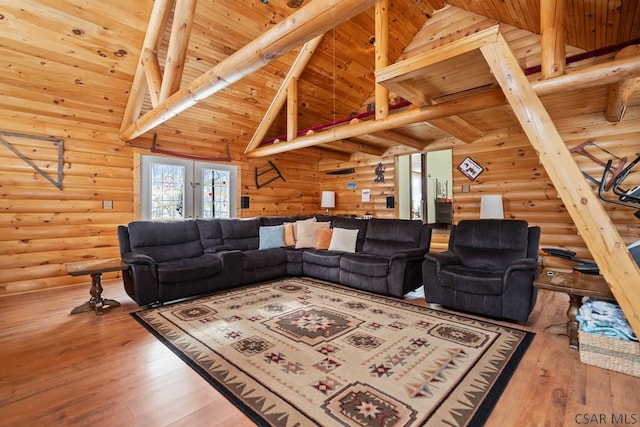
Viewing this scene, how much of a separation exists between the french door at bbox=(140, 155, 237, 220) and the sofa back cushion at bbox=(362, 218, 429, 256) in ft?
10.2

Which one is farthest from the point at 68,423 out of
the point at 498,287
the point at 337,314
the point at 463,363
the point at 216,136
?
the point at 216,136

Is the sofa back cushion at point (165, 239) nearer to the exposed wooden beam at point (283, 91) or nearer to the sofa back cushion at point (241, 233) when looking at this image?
the sofa back cushion at point (241, 233)

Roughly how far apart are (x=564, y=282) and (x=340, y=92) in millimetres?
5043

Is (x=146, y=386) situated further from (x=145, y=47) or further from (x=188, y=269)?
(x=145, y=47)

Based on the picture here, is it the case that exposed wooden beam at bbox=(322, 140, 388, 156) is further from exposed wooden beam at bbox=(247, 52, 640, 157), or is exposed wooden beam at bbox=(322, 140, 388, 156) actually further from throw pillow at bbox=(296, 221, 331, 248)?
throw pillow at bbox=(296, 221, 331, 248)

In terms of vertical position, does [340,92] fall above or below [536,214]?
above

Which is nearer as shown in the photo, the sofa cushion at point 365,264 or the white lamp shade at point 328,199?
the sofa cushion at point 365,264

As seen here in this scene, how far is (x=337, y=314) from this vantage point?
309 cm

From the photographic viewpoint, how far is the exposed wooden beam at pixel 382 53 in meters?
3.89

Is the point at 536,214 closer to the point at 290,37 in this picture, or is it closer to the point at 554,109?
the point at 554,109

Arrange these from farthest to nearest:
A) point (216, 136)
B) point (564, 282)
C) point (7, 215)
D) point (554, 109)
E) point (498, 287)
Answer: point (216, 136) → point (554, 109) → point (7, 215) → point (498, 287) → point (564, 282)

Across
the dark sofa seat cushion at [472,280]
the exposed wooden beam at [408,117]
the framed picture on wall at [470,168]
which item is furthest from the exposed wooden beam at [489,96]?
the framed picture on wall at [470,168]

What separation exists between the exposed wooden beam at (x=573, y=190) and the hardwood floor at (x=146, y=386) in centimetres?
52

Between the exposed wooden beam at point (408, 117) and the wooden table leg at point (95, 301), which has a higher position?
the exposed wooden beam at point (408, 117)
